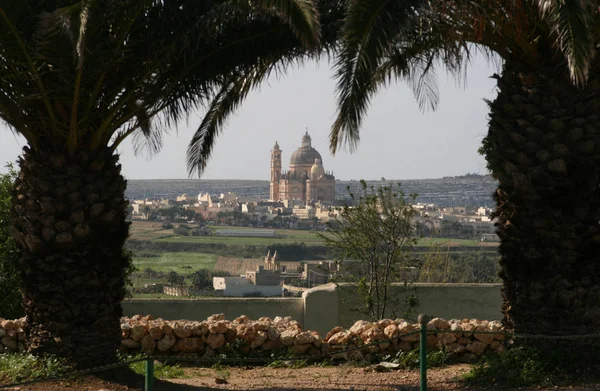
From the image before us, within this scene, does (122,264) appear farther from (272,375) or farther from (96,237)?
(272,375)

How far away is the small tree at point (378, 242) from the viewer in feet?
43.3

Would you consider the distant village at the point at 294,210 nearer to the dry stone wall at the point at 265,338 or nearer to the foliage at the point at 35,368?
the dry stone wall at the point at 265,338

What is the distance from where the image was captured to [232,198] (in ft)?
353

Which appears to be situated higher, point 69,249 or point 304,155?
point 304,155

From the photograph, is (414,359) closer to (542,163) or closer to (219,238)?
(542,163)

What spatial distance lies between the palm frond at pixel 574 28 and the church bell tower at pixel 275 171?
106618 mm

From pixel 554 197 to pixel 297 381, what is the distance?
3.23 meters

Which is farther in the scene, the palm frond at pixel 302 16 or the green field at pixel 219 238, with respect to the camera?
the green field at pixel 219 238

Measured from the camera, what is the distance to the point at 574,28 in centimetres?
729

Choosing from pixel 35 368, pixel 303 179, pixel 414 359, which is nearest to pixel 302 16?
pixel 35 368

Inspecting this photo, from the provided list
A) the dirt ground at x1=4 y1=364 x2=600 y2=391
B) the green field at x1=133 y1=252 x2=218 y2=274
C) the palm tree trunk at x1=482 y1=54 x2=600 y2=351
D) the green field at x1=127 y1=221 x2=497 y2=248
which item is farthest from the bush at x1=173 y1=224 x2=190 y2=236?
the palm tree trunk at x1=482 y1=54 x2=600 y2=351

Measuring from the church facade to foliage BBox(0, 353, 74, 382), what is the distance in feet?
299

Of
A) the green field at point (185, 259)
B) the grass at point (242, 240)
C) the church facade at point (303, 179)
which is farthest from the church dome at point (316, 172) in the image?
the green field at point (185, 259)

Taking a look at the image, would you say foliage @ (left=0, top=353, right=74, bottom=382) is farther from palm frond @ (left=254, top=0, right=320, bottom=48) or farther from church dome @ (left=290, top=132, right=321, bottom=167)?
church dome @ (left=290, top=132, right=321, bottom=167)
